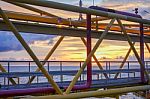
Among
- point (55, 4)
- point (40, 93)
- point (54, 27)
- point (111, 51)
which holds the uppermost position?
point (55, 4)

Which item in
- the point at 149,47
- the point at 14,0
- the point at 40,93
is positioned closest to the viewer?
the point at 14,0

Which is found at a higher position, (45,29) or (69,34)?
(45,29)

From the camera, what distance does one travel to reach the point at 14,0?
4.78 m

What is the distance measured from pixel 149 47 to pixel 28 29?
34.0ft

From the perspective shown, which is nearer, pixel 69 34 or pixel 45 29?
pixel 45 29

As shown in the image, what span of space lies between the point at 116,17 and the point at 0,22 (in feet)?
9.61

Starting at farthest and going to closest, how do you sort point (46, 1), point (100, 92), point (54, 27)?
point (54, 27) → point (100, 92) → point (46, 1)

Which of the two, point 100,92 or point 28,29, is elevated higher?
point 28,29

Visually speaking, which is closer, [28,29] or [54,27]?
[28,29]

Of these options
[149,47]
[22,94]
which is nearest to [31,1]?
[22,94]

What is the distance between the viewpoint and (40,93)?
21.7 feet

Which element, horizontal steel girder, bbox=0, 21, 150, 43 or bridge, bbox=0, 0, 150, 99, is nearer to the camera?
bridge, bbox=0, 0, 150, 99

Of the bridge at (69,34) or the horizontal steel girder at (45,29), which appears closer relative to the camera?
the bridge at (69,34)

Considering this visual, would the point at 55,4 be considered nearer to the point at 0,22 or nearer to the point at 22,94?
the point at 22,94
